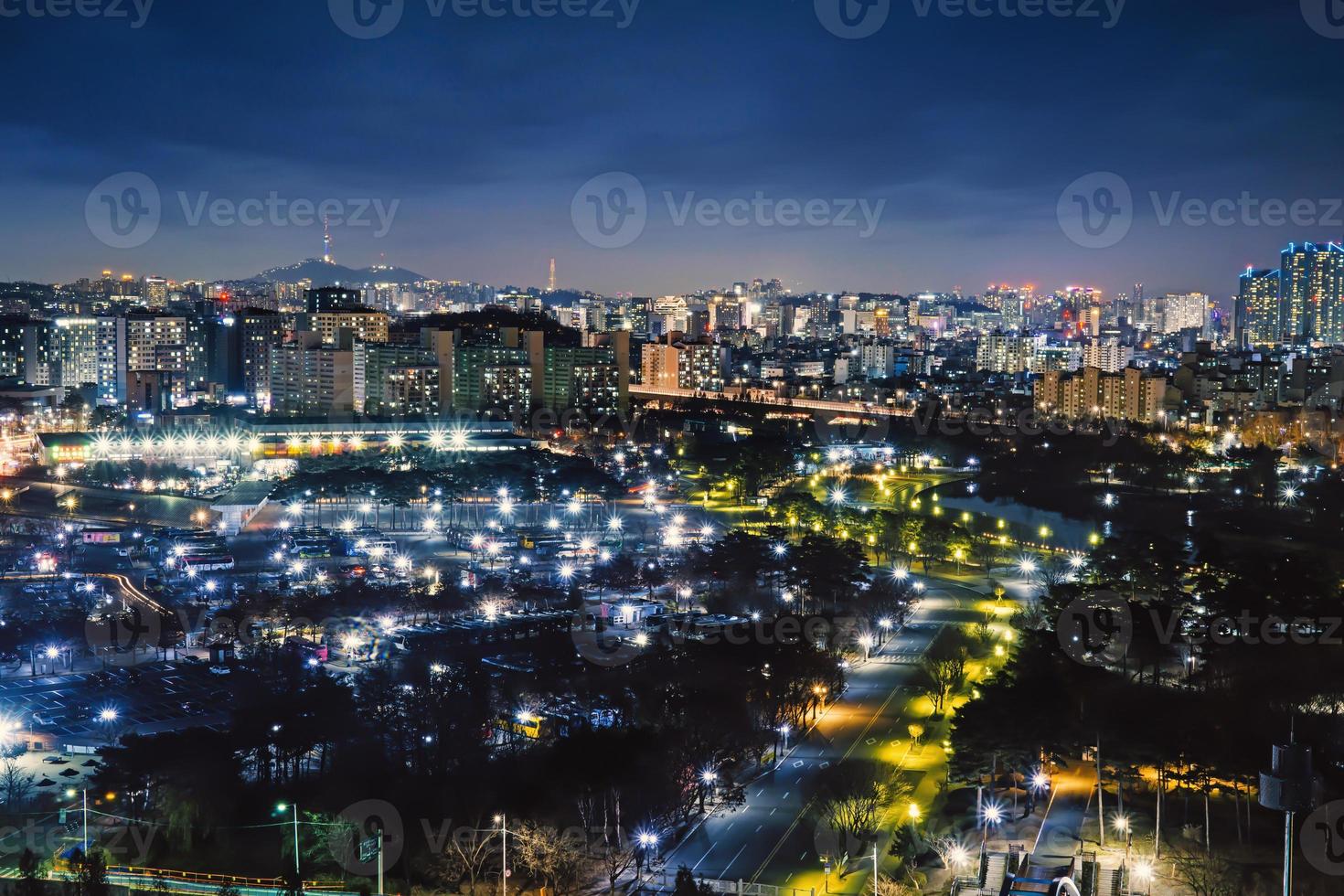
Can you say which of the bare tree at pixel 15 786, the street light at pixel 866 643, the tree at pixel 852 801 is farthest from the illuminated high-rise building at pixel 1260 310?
the bare tree at pixel 15 786

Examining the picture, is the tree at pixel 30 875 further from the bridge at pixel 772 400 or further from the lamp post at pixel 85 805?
the bridge at pixel 772 400

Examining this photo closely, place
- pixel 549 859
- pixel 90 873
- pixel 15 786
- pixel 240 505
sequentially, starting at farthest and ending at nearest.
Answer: pixel 240 505
pixel 15 786
pixel 549 859
pixel 90 873

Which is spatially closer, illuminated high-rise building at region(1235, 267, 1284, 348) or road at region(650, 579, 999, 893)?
road at region(650, 579, 999, 893)

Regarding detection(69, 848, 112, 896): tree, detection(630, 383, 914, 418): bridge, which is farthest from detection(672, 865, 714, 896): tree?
detection(630, 383, 914, 418): bridge

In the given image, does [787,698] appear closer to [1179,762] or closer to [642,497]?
[1179,762]

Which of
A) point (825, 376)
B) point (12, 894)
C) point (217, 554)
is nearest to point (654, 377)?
point (825, 376)

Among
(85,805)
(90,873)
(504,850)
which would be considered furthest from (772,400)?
(90,873)

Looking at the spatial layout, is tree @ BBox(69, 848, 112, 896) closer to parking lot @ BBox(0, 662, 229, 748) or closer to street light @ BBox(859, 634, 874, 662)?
parking lot @ BBox(0, 662, 229, 748)

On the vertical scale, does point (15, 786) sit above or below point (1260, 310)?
below

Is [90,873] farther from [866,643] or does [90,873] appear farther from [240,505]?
[240,505]
